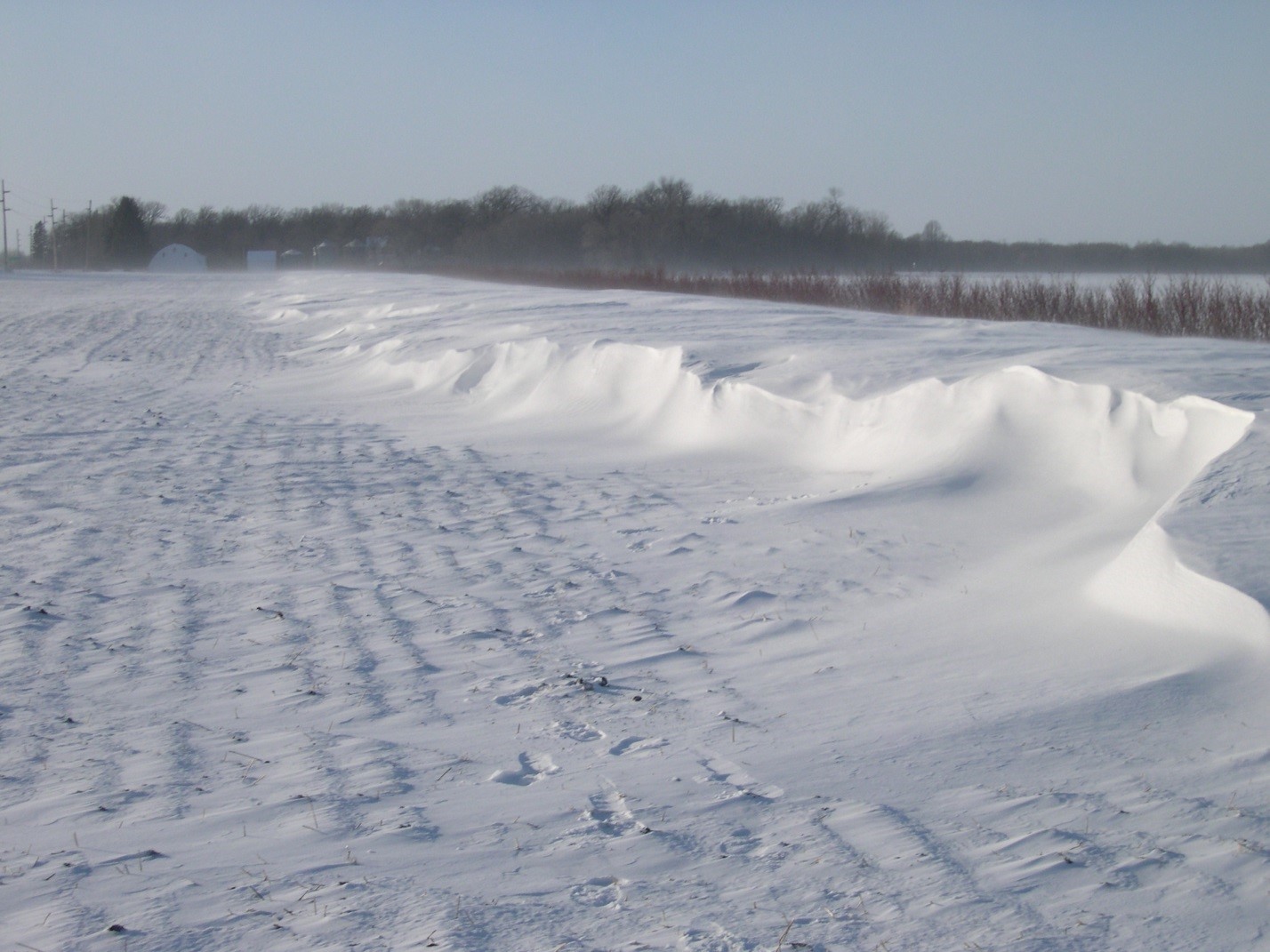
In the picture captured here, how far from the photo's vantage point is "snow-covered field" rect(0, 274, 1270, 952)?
2.73 m

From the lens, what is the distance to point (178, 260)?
347 feet

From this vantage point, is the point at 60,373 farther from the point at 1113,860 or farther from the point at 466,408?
the point at 1113,860

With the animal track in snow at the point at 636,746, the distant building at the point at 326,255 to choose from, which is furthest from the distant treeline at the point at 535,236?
the animal track in snow at the point at 636,746

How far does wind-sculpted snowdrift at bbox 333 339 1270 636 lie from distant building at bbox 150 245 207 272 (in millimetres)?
102739

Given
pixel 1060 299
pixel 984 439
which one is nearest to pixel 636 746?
pixel 984 439

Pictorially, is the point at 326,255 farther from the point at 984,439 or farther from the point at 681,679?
the point at 681,679

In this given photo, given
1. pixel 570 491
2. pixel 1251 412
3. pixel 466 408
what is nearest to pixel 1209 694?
pixel 1251 412

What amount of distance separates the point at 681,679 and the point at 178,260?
113 meters

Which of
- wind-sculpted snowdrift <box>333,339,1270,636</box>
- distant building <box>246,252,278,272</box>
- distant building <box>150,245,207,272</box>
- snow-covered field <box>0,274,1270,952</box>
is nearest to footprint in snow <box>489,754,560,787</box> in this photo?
snow-covered field <box>0,274,1270,952</box>

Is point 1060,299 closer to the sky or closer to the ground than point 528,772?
closer to the sky

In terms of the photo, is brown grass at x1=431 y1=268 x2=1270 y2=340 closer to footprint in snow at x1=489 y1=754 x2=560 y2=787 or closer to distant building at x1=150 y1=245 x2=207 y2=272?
footprint in snow at x1=489 y1=754 x2=560 y2=787

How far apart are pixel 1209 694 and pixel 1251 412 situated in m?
2.72

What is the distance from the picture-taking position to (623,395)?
448 inches

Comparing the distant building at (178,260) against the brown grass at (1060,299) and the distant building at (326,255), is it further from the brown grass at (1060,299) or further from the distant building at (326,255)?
the brown grass at (1060,299)
